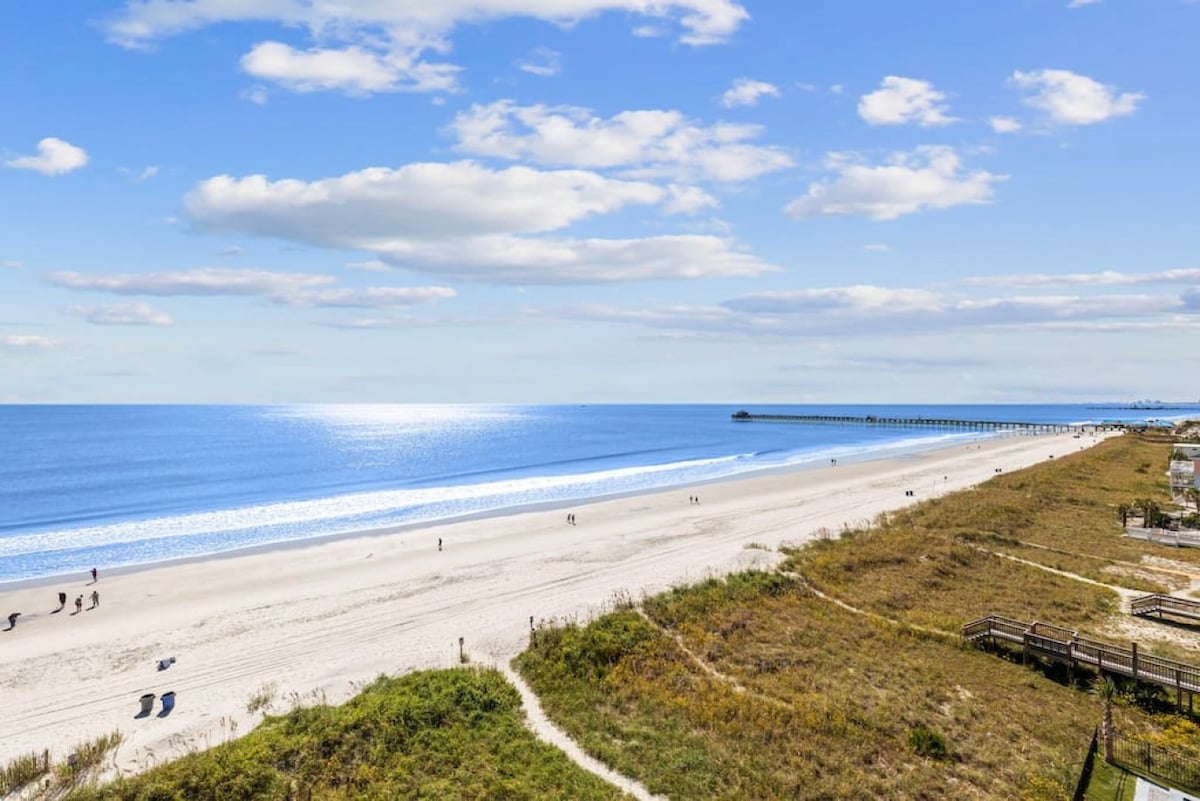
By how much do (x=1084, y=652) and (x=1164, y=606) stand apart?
34.9 feet

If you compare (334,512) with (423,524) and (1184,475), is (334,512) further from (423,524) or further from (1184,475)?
(1184,475)

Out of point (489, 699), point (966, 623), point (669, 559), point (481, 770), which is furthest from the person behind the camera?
point (669, 559)

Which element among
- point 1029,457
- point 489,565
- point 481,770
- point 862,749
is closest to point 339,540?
point 489,565

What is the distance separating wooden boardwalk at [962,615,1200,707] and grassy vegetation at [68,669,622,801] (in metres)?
20.1

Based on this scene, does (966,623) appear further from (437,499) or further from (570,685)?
(437,499)

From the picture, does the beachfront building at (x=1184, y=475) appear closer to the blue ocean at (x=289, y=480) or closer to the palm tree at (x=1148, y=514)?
the palm tree at (x=1148, y=514)

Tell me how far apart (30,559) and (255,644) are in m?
34.4

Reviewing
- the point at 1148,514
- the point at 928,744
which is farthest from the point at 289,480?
the point at 1148,514

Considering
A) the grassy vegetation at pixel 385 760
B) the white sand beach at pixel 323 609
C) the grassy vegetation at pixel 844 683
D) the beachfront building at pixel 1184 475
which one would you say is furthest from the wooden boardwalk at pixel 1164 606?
the beachfront building at pixel 1184 475

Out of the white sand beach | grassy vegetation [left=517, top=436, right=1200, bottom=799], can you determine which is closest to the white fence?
grassy vegetation [left=517, top=436, right=1200, bottom=799]

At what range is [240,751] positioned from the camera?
20.4 metres

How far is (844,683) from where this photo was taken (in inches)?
1007

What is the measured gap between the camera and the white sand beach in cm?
2561

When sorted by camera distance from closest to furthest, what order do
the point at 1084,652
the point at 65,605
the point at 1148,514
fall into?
the point at 1084,652 → the point at 65,605 → the point at 1148,514
